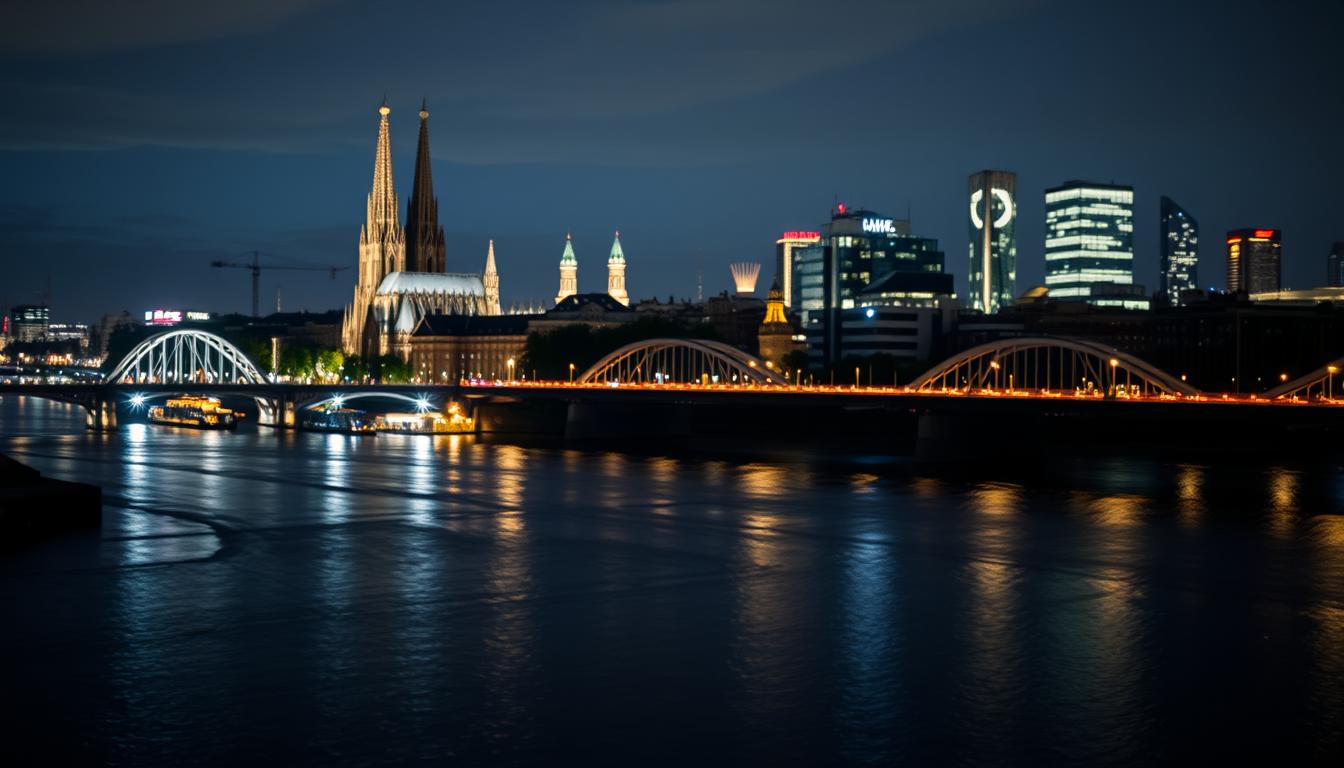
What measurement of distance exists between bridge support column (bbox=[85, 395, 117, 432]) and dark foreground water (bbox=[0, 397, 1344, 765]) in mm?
58177

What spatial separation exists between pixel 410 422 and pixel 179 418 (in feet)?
74.8

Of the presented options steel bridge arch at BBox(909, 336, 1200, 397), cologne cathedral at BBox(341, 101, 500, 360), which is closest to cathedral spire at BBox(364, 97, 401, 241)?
cologne cathedral at BBox(341, 101, 500, 360)

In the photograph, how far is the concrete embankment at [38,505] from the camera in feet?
148

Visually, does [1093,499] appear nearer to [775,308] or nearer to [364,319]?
[775,308]

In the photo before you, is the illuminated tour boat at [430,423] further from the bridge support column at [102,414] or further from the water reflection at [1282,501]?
the water reflection at [1282,501]

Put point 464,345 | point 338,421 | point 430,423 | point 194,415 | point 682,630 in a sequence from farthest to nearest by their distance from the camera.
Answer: point 464,345 < point 194,415 < point 338,421 < point 430,423 < point 682,630

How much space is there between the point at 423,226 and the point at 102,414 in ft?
262

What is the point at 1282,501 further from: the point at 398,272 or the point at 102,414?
the point at 398,272

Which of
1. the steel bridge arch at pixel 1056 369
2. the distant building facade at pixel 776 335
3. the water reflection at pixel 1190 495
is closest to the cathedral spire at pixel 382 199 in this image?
the distant building facade at pixel 776 335

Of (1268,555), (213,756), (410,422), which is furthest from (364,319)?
(213,756)

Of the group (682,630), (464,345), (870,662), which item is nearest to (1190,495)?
(682,630)

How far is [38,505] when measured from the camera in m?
46.2

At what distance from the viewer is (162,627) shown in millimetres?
31547

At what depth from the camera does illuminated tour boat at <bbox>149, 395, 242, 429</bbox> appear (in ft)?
394
